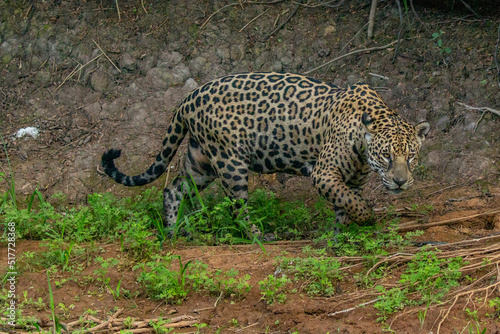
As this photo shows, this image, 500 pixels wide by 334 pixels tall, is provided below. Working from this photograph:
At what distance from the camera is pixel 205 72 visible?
1052cm

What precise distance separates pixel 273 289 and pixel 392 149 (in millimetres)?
1940

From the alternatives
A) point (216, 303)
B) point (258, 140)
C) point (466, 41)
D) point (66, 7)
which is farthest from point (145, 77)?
point (216, 303)

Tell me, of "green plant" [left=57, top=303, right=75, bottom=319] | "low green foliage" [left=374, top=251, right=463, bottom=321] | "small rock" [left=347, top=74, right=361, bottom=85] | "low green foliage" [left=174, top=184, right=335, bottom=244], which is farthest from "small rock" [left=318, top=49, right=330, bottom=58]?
"green plant" [left=57, top=303, right=75, bottom=319]

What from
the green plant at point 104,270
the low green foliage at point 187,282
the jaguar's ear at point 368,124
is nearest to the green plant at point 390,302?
the low green foliage at point 187,282

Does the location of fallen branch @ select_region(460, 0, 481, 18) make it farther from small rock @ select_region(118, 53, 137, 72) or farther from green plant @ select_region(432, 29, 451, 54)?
small rock @ select_region(118, 53, 137, 72)

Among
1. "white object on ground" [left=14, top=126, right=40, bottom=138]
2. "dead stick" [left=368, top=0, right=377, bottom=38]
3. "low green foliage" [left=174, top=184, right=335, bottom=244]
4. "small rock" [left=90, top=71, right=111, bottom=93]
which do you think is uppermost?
"dead stick" [left=368, top=0, right=377, bottom=38]

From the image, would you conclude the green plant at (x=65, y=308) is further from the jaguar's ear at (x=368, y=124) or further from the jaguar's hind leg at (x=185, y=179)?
the jaguar's ear at (x=368, y=124)

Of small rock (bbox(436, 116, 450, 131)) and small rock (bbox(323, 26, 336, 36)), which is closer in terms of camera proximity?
small rock (bbox(436, 116, 450, 131))

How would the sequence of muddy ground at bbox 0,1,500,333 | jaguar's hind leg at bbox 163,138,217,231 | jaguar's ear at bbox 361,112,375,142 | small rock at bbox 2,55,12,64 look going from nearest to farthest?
jaguar's ear at bbox 361,112,375,142
jaguar's hind leg at bbox 163,138,217,231
muddy ground at bbox 0,1,500,333
small rock at bbox 2,55,12,64

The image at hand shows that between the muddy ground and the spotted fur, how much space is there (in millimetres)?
1477

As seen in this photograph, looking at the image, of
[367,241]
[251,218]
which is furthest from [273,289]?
[251,218]

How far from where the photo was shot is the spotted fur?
22.3 feet

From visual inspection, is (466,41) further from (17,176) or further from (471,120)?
(17,176)

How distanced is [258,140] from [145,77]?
3825 millimetres
